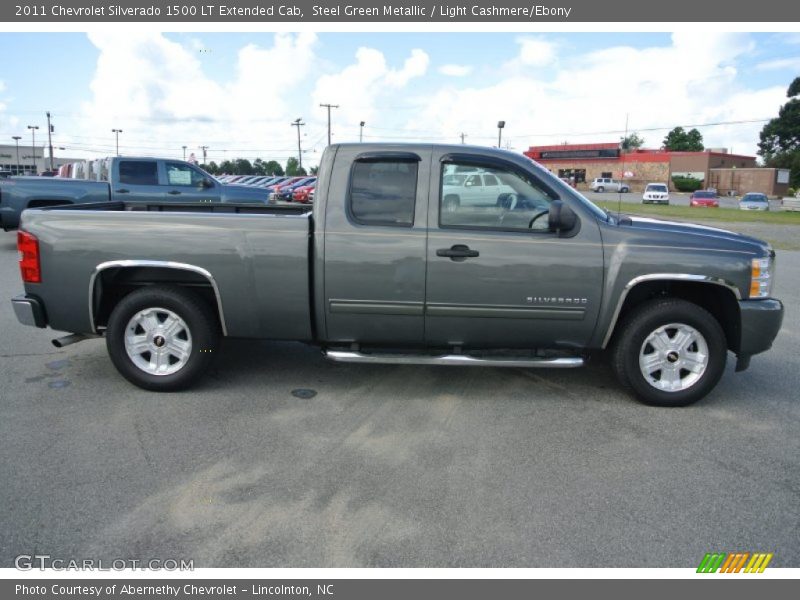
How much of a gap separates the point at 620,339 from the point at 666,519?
182 cm

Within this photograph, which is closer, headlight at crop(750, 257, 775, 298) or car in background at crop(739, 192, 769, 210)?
headlight at crop(750, 257, 775, 298)

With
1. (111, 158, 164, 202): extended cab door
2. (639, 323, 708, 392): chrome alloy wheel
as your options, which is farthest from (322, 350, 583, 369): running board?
(111, 158, 164, 202): extended cab door

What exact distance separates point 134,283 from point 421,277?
229cm

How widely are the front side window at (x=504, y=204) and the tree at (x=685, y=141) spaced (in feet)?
375

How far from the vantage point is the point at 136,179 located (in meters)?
14.4

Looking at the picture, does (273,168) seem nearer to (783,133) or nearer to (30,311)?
(783,133)

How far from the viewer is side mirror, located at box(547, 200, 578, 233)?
4.63m

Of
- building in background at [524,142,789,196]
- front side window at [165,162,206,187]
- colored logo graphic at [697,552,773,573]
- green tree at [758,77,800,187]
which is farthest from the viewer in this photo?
green tree at [758,77,800,187]

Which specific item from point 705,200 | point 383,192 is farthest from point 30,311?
point 705,200

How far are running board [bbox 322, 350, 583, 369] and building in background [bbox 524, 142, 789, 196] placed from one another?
71.4m

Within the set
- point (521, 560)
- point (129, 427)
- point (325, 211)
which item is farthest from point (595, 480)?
point (129, 427)

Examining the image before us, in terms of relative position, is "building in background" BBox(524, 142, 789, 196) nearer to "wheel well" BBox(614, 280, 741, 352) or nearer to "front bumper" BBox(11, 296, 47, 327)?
"wheel well" BBox(614, 280, 741, 352)

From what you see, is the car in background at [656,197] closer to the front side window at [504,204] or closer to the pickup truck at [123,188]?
the pickup truck at [123,188]

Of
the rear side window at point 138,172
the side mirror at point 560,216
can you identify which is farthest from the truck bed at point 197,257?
the rear side window at point 138,172
